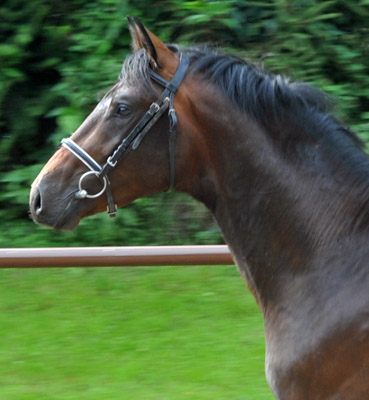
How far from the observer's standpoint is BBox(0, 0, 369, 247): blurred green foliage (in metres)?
6.76

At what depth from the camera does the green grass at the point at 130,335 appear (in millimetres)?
4449

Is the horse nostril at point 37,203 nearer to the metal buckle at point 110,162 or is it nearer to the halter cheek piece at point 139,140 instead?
the halter cheek piece at point 139,140

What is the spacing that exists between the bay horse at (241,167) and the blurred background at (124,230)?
1.62 metres

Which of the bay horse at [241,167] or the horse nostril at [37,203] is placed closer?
the bay horse at [241,167]

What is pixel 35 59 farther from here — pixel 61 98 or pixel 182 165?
pixel 182 165

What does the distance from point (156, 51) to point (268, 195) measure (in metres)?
0.71

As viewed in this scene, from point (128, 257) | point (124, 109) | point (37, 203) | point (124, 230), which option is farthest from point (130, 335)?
point (124, 109)

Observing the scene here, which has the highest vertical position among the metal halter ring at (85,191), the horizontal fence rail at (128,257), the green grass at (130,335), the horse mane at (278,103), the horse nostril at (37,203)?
the horse mane at (278,103)

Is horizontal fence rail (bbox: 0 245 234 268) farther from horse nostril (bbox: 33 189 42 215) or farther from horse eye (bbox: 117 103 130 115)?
horse eye (bbox: 117 103 130 115)

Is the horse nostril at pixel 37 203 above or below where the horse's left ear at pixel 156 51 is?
below

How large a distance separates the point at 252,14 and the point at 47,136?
7.65 feet

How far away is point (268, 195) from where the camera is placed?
9.67ft

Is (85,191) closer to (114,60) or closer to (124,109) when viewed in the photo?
(124,109)

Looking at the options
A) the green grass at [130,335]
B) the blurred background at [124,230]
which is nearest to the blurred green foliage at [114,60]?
the blurred background at [124,230]
